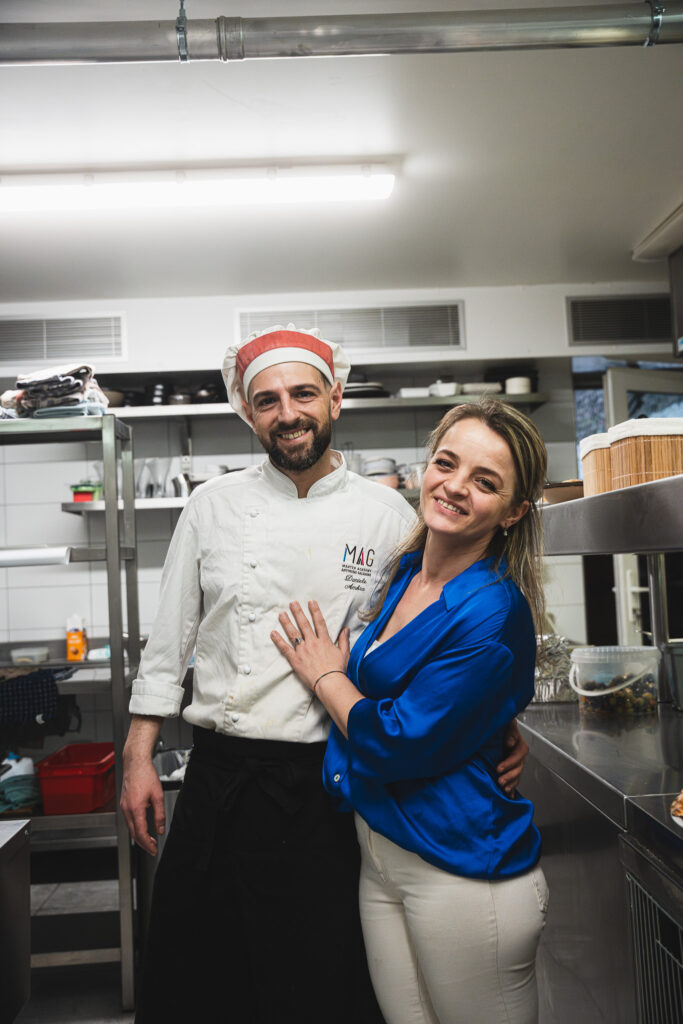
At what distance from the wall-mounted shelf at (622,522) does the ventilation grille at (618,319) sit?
2804 millimetres

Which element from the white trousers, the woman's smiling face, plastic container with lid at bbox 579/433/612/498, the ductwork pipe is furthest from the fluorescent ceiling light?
the white trousers

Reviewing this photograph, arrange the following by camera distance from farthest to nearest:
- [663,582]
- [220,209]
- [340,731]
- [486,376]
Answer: [486,376], [220,209], [663,582], [340,731]

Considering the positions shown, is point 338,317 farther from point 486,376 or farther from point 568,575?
point 568,575

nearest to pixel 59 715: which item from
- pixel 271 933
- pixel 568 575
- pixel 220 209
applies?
pixel 271 933

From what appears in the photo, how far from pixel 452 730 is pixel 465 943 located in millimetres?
346

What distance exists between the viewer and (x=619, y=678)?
7.41ft

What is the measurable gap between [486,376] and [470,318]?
1.28 ft

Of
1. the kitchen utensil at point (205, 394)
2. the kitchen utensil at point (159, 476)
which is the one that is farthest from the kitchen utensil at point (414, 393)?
the kitchen utensil at point (159, 476)

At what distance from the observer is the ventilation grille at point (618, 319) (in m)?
4.16

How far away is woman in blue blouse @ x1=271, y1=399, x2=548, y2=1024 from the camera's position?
1.25 meters

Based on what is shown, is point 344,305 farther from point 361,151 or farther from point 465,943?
point 465,943

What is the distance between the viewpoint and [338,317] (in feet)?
13.7

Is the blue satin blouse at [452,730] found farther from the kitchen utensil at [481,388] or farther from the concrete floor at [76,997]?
the kitchen utensil at [481,388]

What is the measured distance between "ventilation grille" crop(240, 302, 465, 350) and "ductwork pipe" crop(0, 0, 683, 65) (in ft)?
7.82
